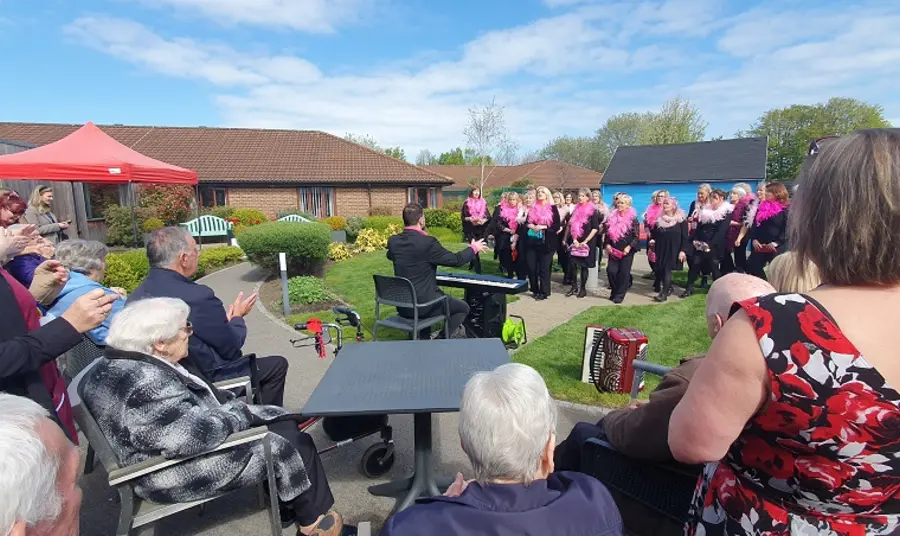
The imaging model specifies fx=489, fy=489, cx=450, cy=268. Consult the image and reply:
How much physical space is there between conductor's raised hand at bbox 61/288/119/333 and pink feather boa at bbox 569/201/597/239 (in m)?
7.55

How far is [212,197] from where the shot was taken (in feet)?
77.2

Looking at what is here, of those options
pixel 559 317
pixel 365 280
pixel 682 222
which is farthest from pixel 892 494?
pixel 365 280

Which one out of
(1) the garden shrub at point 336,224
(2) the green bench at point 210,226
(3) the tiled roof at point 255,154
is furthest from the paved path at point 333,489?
(3) the tiled roof at point 255,154

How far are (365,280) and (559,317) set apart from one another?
4681 millimetres

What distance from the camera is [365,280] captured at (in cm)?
1065

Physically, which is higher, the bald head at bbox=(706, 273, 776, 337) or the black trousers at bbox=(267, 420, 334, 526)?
the bald head at bbox=(706, 273, 776, 337)

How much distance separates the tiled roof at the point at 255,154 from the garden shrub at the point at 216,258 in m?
11.3

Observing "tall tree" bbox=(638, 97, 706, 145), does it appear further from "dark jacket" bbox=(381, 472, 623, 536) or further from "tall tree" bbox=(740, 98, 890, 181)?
"dark jacket" bbox=(381, 472, 623, 536)

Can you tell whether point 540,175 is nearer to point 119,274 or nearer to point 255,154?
point 255,154

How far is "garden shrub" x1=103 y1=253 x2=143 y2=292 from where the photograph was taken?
813 cm

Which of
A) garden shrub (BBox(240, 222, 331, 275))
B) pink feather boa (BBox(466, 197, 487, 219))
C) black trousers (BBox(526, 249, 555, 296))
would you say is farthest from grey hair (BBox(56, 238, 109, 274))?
pink feather boa (BBox(466, 197, 487, 219))

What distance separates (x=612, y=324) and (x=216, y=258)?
10.2m

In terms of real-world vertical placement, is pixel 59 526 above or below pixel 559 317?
above

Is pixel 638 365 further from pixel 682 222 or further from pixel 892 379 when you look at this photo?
pixel 682 222
